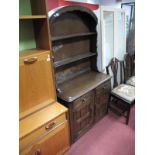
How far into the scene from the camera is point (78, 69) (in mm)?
2602

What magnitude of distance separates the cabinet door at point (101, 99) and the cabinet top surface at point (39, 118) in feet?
2.44

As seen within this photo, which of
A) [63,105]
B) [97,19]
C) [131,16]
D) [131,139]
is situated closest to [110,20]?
[97,19]

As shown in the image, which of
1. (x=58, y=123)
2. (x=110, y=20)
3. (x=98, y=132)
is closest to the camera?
(x=58, y=123)

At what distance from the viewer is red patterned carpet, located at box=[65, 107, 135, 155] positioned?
2.09 m

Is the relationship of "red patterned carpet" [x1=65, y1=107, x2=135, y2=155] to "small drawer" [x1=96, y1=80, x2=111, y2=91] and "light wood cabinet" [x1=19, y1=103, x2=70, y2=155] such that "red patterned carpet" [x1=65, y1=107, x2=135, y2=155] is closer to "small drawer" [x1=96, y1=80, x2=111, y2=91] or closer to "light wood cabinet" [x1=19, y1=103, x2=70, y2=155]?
"light wood cabinet" [x1=19, y1=103, x2=70, y2=155]

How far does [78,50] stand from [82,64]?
252mm

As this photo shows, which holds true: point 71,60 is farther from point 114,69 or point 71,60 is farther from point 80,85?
point 114,69

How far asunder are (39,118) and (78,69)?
1.14 metres

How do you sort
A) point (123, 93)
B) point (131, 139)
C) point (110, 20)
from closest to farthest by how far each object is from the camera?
point (131, 139) → point (123, 93) → point (110, 20)

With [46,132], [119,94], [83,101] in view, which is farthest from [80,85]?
[46,132]
